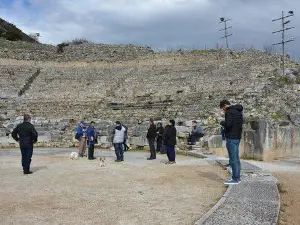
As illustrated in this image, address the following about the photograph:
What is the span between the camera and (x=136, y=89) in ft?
115

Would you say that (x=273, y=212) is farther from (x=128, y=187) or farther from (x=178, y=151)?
(x=178, y=151)

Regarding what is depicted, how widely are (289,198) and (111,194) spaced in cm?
326

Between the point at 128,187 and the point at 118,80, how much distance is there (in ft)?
98.4

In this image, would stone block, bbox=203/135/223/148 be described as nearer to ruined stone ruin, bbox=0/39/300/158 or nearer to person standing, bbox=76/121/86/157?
ruined stone ruin, bbox=0/39/300/158

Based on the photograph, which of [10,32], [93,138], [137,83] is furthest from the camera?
[10,32]

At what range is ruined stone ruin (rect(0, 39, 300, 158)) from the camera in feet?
74.8

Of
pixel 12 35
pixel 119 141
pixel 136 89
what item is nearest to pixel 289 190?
pixel 119 141

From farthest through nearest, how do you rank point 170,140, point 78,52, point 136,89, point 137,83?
point 78,52 < point 137,83 < point 136,89 < point 170,140

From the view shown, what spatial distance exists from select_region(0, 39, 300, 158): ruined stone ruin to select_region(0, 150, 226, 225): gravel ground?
16.1 ft

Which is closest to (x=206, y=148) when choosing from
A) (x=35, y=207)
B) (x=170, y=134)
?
(x=170, y=134)

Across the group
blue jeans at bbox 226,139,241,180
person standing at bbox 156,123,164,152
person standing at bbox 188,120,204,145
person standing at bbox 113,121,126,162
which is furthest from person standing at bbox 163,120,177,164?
person standing at bbox 188,120,204,145

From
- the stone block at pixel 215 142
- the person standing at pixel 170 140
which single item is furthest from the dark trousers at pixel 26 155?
the stone block at pixel 215 142

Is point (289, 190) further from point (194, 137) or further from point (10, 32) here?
point (10, 32)

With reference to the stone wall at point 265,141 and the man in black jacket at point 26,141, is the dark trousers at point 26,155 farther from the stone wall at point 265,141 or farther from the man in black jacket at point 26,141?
the stone wall at point 265,141
